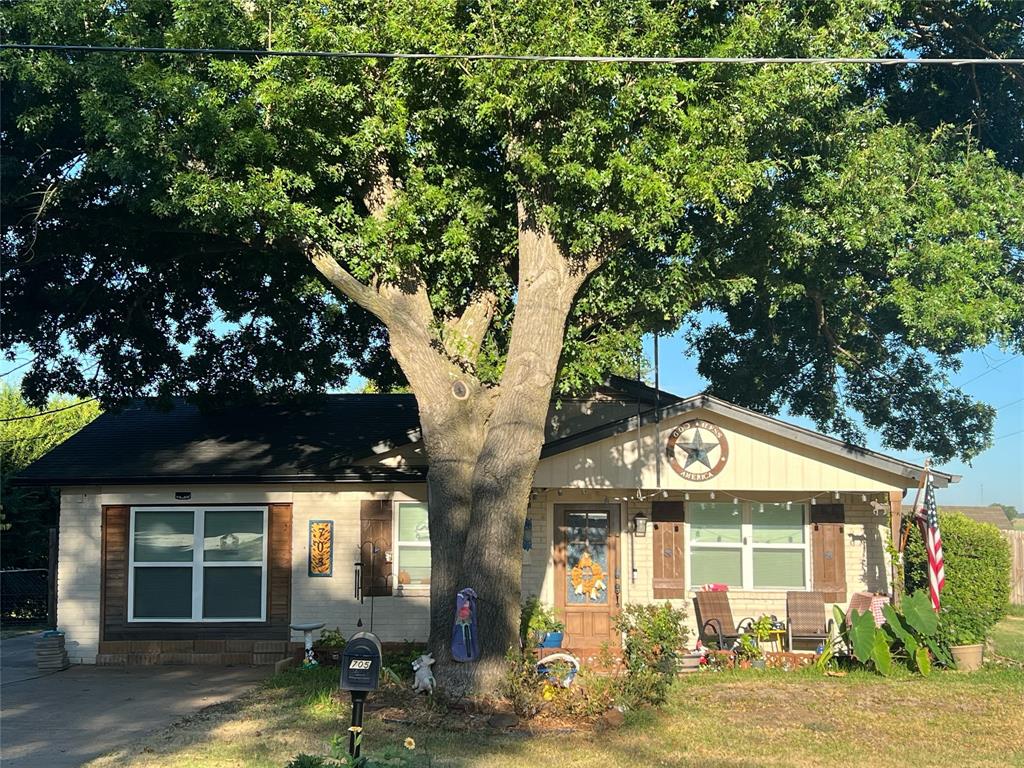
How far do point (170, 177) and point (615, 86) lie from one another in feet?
17.2

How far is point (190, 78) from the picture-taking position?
12.0 m

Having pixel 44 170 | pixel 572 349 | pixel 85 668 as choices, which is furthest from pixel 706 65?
pixel 85 668

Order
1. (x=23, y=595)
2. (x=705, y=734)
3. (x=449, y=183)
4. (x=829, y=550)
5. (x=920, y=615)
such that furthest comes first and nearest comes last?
(x=23, y=595), (x=829, y=550), (x=920, y=615), (x=449, y=183), (x=705, y=734)

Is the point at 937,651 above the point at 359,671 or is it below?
below

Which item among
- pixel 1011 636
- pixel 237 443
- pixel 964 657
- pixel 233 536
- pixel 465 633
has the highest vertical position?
pixel 237 443

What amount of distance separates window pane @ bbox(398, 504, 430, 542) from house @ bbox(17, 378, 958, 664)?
22 mm

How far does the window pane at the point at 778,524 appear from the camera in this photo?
1606cm

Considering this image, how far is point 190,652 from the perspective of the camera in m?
16.0

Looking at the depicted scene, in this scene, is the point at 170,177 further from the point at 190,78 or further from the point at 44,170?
the point at 44,170

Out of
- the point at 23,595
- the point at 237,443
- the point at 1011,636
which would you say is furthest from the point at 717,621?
the point at 23,595

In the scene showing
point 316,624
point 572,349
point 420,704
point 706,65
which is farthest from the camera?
point 316,624

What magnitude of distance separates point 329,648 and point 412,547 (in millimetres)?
2027

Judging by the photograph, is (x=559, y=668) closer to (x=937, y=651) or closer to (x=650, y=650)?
(x=650, y=650)

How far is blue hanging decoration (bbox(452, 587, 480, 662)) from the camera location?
438 inches
